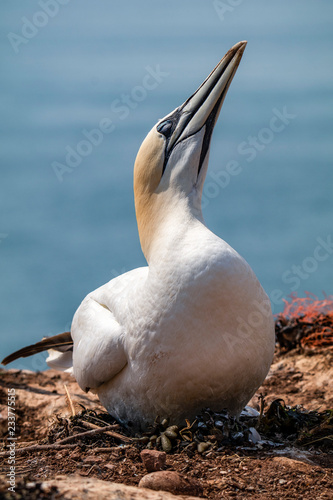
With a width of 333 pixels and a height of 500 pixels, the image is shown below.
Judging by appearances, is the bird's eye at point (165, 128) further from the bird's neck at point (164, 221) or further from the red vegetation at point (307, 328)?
the red vegetation at point (307, 328)

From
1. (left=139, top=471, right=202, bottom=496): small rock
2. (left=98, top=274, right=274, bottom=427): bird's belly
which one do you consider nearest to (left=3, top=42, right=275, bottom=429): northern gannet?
(left=98, top=274, right=274, bottom=427): bird's belly

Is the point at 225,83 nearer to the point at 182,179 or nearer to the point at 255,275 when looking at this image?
the point at 182,179

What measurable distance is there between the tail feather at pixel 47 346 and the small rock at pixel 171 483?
315cm

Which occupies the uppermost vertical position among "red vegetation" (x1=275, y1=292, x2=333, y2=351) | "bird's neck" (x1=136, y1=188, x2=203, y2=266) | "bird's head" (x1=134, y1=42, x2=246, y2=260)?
"bird's head" (x1=134, y1=42, x2=246, y2=260)

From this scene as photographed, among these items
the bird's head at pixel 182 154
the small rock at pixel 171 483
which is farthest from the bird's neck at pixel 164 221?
the small rock at pixel 171 483

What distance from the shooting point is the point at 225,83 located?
513 centimetres

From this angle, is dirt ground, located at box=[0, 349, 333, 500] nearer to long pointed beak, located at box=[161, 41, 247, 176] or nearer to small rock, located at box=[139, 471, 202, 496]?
small rock, located at box=[139, 471, 202, 496]

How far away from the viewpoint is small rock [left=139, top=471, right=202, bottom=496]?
3.66 m

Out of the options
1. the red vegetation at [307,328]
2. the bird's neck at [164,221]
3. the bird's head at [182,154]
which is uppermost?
the bird's head at [182,154]

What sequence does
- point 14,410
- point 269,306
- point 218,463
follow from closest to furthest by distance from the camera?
point 218,463 < point 269,306 < point 14,410

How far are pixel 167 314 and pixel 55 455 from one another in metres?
1.49

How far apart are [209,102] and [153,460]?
9.83ft

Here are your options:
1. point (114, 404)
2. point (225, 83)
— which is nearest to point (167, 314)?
point (114, 404)

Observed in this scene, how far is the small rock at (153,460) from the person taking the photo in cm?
405
